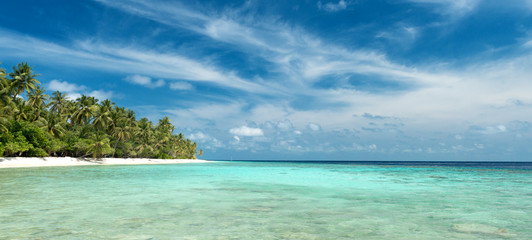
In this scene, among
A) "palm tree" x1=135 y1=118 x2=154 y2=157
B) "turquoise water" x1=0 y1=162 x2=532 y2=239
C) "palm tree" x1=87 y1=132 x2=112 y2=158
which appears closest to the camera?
"turquoise water" x1=0 y1=162 x2=532 y2=239

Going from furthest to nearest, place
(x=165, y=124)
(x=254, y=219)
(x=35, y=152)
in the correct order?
(x=165, y=124)
(x=35, y=152)
(x=254, y=219)

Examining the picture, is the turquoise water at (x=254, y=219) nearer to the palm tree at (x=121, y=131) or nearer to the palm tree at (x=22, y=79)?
the palm tree at (x=22, y=79)

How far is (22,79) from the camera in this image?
44562mm

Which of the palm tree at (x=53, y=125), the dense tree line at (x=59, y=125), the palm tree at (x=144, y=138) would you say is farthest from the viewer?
the palm tree at (x=144, y=138)

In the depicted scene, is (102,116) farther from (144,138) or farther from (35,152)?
(144,138)

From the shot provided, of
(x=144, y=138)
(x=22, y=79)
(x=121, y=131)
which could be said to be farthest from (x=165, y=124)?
(x=22, y=79)

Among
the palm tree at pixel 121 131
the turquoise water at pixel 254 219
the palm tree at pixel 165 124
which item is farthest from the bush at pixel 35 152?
the palm tree at pixel 165 124

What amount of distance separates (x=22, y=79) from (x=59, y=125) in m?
8.27

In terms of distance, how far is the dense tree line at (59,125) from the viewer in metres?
39.0

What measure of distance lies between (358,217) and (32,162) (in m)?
47.6

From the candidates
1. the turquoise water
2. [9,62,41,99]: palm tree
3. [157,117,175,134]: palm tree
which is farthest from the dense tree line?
the turquoise water

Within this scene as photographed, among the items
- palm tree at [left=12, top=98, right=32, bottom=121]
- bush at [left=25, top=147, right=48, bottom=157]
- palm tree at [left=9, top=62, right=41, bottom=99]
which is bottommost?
A: bush at [left=25, top=147, right=48, bottom=157]

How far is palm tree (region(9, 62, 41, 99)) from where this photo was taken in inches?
1735

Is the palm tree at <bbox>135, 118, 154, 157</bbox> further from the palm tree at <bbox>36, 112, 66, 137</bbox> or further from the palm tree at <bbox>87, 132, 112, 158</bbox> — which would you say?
the palm tree at <bbox>36, 112, 66, 137</bbox>
